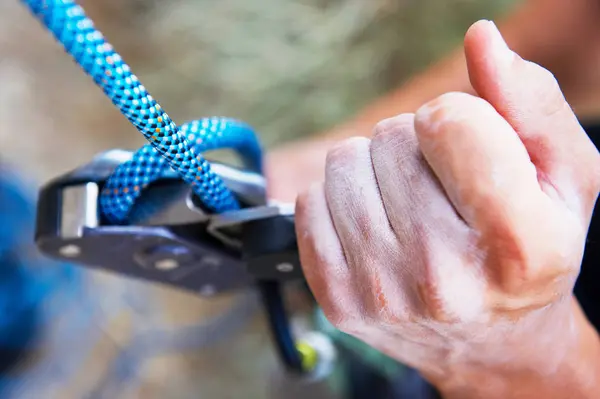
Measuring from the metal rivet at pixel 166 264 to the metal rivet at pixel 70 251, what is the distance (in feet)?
0.13

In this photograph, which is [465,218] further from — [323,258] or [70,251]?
[70,251]

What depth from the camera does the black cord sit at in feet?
1.29

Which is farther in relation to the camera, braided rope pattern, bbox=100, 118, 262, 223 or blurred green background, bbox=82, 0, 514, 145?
blurred green background, bbox=82, 0, 514, 145

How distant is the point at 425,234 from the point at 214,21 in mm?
514

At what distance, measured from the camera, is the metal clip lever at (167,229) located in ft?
0.88

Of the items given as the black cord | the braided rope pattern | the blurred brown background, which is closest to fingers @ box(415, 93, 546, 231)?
the braided rope pattern

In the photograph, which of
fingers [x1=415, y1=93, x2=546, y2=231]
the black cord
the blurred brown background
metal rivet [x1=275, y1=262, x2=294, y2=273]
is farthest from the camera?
the blurred brown background

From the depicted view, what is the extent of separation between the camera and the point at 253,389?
59 cm

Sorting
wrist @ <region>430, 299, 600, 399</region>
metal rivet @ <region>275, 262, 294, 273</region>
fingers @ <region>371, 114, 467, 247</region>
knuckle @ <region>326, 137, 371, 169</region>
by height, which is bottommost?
wrist @ <region>430, 299, 600, 399</region>

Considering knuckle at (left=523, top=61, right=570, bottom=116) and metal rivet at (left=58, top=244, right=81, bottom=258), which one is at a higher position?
knuckle at (left=523, top=61, right=570, bottom=116)

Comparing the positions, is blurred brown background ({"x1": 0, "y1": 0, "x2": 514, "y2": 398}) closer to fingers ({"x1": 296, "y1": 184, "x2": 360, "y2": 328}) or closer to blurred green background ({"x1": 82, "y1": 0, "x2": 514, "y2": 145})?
blurred green background ({"x1": 82, "y1": 0, "x2": 514, "y2": 145})

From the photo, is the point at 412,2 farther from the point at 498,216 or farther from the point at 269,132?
the point at 498,216

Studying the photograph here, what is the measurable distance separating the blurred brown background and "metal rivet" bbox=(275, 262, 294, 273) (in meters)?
0.32

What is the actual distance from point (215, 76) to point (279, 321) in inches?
12.3
